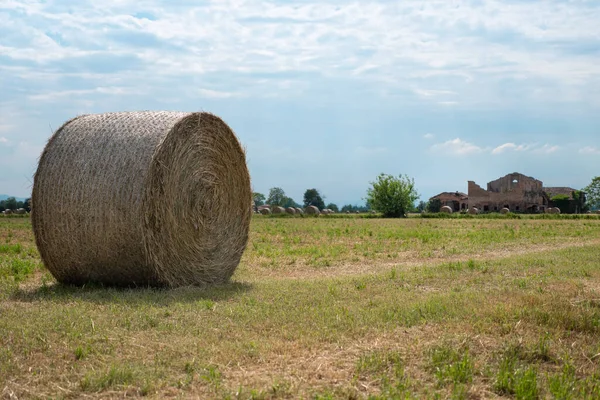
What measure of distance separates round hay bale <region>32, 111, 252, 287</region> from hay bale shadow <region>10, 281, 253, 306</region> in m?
0.25

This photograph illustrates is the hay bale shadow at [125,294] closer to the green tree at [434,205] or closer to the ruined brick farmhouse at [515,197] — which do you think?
the ruined brick farmhouse at [515,197]

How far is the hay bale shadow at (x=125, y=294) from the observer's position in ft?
30.3

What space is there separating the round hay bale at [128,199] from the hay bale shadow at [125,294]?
250 mm

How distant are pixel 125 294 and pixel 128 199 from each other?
1.46 m

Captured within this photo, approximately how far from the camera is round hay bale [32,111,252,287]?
1012 cm

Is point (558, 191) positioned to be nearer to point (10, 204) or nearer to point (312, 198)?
point (312, 198)

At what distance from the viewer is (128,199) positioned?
395 inches

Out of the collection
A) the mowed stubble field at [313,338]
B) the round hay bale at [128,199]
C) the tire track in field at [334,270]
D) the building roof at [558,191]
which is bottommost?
the mowed stubble field at [313,338]

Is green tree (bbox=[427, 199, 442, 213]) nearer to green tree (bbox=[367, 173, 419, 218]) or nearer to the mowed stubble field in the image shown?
green tree (bbox=[367, 173, 419, 218])

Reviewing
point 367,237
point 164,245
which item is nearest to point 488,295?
point 164,245

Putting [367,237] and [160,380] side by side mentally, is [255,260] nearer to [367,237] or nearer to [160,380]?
[367,237]

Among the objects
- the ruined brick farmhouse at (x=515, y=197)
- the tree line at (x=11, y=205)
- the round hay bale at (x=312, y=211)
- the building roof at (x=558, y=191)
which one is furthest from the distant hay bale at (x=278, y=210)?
the building roof at (x=558, y=191)

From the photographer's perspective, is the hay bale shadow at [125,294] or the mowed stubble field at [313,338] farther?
the hay bale shadow at [125,294]

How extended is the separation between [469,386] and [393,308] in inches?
107
